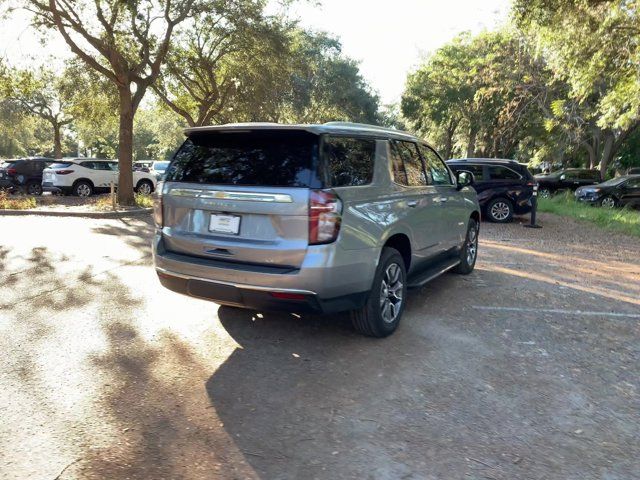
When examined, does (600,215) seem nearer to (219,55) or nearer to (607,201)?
(607,201)

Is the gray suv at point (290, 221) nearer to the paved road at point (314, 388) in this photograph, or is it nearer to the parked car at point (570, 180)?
the paved road at point (314, 388)

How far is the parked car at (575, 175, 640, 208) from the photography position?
60.6 ft

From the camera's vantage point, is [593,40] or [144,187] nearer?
[593,40]

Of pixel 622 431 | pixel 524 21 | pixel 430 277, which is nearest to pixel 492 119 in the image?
pixel 524 21

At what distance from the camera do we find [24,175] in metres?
19.8

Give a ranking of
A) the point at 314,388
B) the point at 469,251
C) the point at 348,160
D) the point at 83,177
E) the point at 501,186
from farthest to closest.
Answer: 1. the point at 83,177
2. the point at 501,186
3. the point at 469,251
4. the point at 348,160
5. the point at 314,388

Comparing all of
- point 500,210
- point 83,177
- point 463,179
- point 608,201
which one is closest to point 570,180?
point 608,201

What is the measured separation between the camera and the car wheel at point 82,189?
1902cm

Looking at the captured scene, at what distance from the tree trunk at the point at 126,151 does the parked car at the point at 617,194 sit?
50.3 ft

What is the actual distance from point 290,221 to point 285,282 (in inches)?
17.4

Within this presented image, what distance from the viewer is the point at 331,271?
3.85 m

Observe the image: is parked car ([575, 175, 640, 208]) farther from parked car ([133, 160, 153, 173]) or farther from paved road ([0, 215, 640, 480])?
parked car ([133, 160, 153, 173])

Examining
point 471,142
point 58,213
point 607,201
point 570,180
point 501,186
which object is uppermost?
point 471,142

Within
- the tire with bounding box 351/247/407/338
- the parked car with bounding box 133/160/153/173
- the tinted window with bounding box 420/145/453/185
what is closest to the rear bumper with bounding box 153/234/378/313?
the tire with bounding box 351/247/407/338
